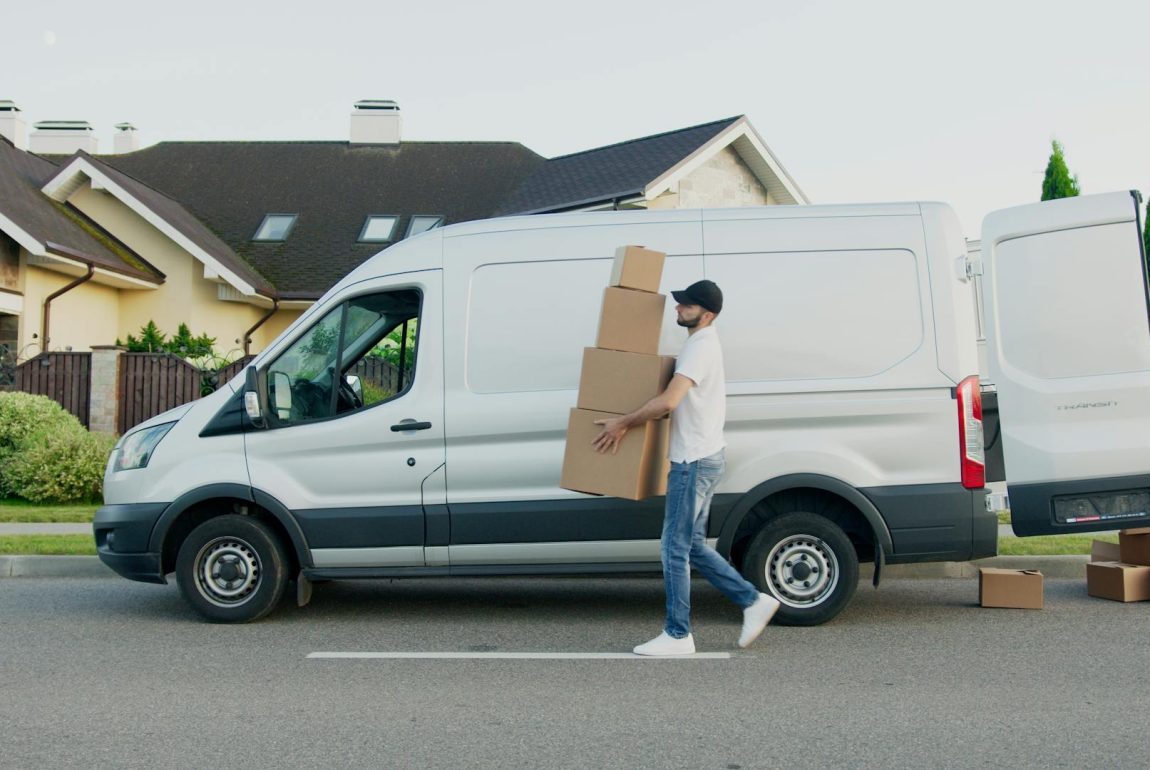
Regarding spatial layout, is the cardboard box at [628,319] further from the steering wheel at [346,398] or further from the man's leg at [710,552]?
the steering wheel at [346,398]

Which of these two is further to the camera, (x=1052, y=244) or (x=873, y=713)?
(x=1052, y=244)

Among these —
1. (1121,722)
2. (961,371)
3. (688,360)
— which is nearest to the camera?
(1121,722)

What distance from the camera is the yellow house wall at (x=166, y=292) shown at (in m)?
22.3

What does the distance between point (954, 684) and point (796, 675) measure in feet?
2.48

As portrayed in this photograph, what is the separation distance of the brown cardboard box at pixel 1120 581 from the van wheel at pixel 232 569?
17.8 feet

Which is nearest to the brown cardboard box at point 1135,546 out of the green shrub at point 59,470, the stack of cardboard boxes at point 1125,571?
the stack of cardboard boxes at point 1125,571

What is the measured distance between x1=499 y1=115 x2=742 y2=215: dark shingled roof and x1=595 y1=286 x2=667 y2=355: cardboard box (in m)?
12.7

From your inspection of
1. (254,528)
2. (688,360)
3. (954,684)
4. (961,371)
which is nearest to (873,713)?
(954,684)

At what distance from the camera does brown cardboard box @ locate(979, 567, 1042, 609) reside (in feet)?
24.4

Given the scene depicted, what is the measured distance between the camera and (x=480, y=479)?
6980 millimetres

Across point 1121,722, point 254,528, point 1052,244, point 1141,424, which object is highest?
point 1052,244

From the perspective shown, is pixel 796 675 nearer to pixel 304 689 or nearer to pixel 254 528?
pixel 304 689

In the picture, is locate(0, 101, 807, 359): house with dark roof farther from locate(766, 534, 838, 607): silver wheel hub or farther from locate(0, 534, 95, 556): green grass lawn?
locate(766, 534, 838, 607): silver wheel hub

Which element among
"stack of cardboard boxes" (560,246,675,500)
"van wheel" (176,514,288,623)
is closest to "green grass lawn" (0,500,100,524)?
"van wheel" (176,514,288,623)
